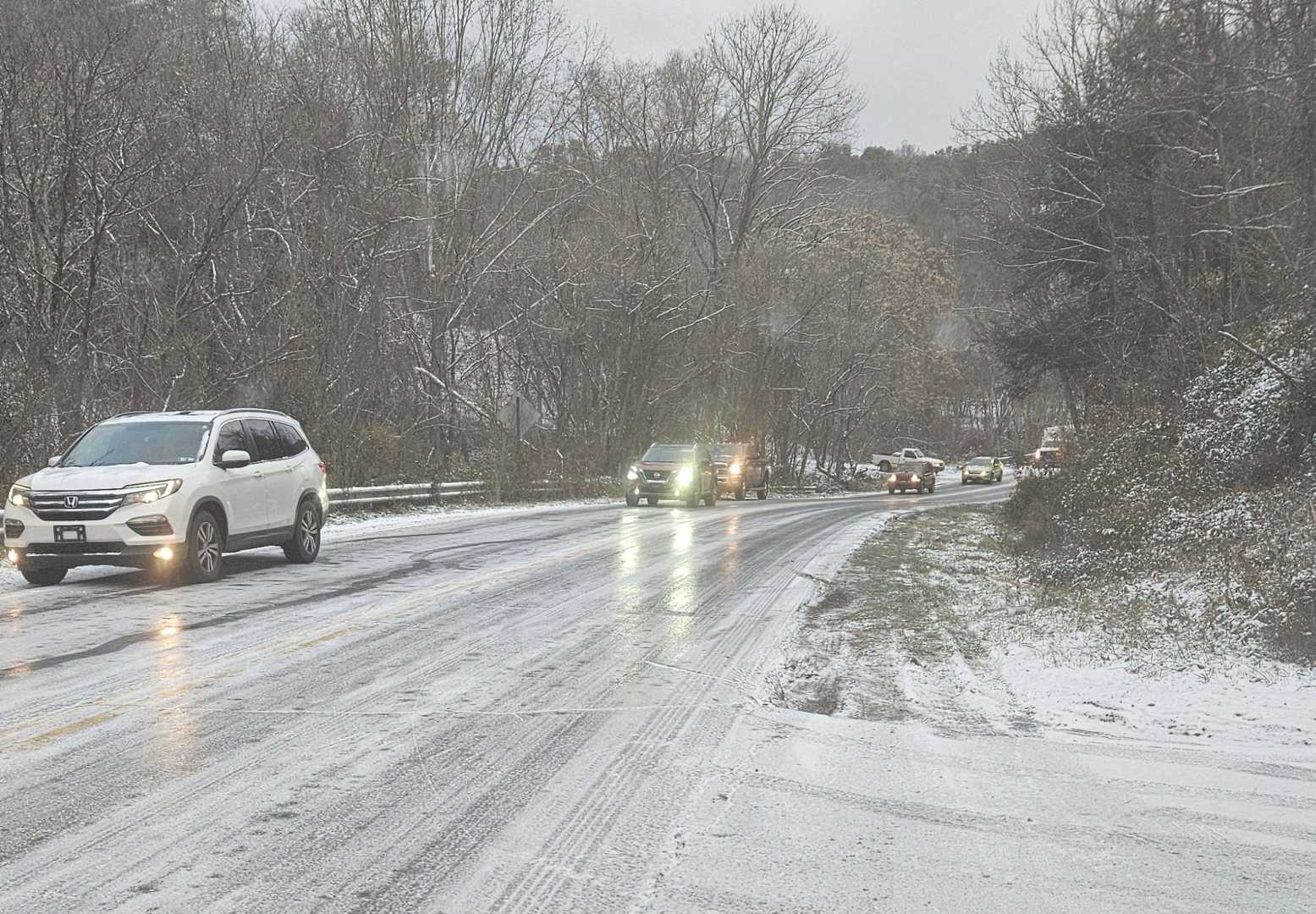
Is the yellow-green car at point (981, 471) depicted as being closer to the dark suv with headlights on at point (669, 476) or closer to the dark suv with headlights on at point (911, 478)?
the dark suv with headlights on at point (911, 478)

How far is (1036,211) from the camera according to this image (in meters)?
26.6

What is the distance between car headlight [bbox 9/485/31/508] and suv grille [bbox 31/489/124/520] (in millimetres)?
149

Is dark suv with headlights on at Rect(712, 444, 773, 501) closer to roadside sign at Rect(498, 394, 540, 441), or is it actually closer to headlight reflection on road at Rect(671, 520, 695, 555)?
roadside sign at Rect(498, 394, 540, 441)

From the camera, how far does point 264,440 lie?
14641mm

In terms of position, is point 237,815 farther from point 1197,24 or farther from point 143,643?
point 1197,24

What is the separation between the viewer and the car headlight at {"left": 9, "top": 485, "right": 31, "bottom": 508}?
12250 millimetres

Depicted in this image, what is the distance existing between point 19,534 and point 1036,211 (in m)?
22.3

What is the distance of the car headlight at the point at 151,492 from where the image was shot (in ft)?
40.1

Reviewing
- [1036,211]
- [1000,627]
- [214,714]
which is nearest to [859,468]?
[1036,211]

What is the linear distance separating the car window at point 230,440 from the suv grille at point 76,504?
1.43 meters

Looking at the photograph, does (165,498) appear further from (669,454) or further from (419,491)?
(669,454)

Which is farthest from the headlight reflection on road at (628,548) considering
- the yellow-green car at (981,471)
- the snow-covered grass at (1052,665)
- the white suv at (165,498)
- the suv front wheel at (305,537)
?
the yellow-green car at (981,471)

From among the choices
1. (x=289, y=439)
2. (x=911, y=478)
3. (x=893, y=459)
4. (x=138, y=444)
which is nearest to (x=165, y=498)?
(x=138, y=444)

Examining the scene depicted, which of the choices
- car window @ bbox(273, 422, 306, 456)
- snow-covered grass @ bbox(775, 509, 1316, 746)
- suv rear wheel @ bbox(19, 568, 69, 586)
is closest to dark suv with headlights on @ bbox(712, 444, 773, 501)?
car window @ bbox(273, 422, 306, 456)
